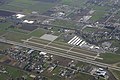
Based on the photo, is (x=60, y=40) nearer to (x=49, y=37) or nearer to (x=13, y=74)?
(x=49, y=37)

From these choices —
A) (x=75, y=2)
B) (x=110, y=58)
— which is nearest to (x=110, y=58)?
(x=110, y=58)

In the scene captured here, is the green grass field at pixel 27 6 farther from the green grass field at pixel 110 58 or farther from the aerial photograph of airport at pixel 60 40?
the green grass field at pixel 110 58

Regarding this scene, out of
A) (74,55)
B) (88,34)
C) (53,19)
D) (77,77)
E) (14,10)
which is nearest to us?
(77,77)

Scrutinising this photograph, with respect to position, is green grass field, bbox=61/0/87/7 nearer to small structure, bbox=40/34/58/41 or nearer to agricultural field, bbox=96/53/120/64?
small structure, bbox=40/34/58/41

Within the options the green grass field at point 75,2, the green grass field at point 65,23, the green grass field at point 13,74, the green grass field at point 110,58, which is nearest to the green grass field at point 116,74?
the green grass field at point 110,58

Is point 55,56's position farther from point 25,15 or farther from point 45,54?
point 25,15

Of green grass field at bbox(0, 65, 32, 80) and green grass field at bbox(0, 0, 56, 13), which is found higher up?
green grass field at bbox(0, 0, 56, 13)

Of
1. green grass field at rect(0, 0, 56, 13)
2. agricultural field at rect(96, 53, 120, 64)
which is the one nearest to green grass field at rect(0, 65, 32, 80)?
agricultural field at rect(96, 53, 120, 64)

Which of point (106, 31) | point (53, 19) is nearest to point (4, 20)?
point (53, 19)
